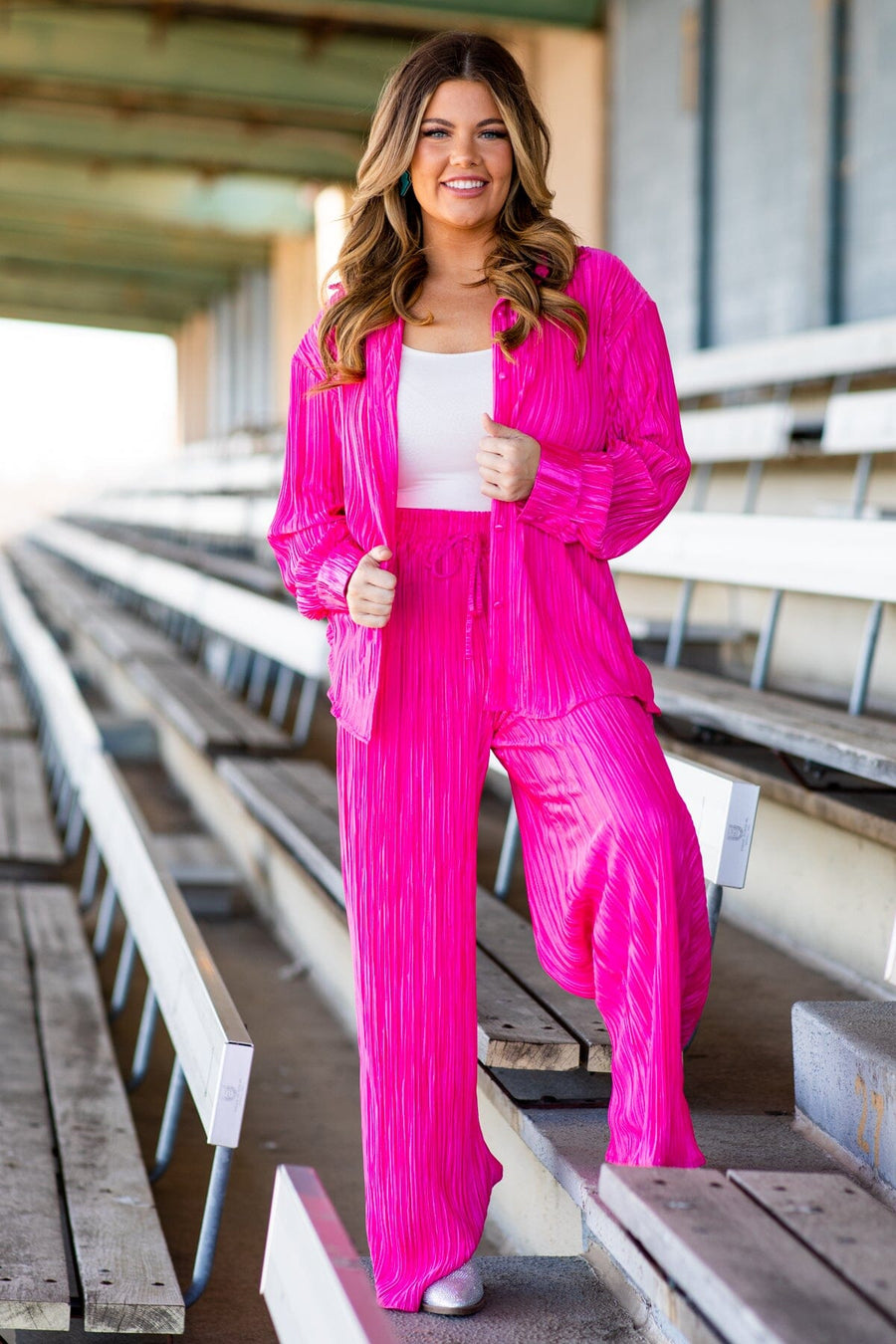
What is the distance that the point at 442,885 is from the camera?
1.72 metres

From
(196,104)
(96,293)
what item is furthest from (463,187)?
(96,293)

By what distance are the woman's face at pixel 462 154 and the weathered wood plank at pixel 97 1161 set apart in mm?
1424

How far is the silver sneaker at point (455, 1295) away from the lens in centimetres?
169

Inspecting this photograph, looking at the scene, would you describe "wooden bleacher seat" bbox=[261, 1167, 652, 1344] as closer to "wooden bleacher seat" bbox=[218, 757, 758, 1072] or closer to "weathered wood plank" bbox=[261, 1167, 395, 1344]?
"weathered wood plank" bbox=[261, 1167, 395, 1344]

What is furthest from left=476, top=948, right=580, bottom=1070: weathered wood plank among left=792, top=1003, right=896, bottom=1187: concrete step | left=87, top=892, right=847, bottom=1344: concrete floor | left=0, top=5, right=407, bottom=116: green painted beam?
left=0, top=5, right=407, bottom=116: green painted beam

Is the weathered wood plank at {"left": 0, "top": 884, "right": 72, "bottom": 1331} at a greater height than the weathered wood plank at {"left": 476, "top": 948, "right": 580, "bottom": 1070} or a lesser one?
lesser

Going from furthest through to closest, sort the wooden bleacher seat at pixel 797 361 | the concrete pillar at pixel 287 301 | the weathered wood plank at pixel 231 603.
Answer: the concrete pillar at pixel 287 301 < the weathered wood plank at pixel 231 603 < the wooden bleacher seat at pixel 797 361

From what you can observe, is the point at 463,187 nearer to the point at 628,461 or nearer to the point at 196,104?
the point at 628,461

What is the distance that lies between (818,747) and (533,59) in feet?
25.2

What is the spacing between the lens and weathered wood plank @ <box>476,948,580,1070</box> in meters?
2.04

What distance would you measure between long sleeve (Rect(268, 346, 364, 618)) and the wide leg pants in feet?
0.33

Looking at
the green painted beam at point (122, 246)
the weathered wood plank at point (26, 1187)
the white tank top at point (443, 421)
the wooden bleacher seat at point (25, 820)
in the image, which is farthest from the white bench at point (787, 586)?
the green painted beam at point (122, 246)

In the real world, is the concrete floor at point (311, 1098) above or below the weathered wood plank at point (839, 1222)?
below

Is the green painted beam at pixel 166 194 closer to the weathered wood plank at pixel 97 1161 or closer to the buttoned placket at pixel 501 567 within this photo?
the weathered wood plank at pixel 97 1161
